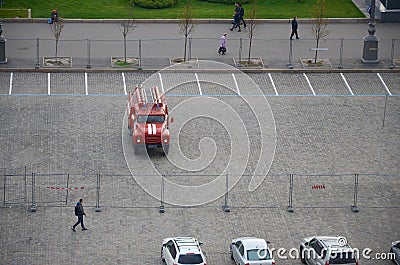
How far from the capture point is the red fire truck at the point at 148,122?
1914 inches

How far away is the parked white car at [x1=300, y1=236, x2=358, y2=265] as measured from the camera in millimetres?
38469

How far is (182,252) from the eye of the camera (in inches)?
1502

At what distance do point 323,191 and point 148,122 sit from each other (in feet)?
28.0

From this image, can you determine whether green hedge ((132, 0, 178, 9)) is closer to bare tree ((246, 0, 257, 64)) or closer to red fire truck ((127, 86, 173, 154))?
bare tree ((246, 0, 257, 64))

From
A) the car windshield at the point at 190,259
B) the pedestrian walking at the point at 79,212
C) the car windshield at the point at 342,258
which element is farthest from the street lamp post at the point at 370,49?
the car windshield at the point at 190,259

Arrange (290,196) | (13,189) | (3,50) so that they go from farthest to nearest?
(3,50), (290,196), (13,189)

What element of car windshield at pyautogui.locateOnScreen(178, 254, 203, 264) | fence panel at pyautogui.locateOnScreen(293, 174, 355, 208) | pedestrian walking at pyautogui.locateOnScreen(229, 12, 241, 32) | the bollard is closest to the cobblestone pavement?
fence panel at pyautogui.locateOnScreen(293, 174, 355, 208)

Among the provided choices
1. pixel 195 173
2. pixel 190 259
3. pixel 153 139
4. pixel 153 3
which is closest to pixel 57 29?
pixel 153 3

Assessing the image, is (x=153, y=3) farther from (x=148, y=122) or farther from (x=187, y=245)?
(x=187, y=245)

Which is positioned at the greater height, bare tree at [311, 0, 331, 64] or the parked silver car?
bare tree at [311, 0, 331, 64]

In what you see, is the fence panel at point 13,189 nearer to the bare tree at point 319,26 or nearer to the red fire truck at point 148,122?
the red fire truck at point 148,122

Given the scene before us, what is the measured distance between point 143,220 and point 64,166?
598 cm

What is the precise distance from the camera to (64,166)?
47.5 metres

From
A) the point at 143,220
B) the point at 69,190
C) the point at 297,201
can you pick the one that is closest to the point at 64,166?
the point at 69,190
